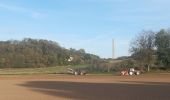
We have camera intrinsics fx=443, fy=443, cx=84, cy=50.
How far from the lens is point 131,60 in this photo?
3647 inches

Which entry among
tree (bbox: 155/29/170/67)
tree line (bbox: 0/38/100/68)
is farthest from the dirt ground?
tree line (bbox: 0/38/100/68)

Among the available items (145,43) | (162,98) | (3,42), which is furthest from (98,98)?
(3,42)

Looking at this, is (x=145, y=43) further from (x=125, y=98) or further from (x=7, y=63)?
(x=125, y=98)

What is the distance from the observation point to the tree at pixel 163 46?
3435 inches

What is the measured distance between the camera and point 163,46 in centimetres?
9094

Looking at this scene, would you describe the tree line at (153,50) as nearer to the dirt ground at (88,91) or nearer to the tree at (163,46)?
the tree at (163,46)

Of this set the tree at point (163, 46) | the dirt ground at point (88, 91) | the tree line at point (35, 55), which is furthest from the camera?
the tree line at point (35, 55)

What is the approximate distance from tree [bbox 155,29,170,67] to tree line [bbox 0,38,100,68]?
2625 centimetres

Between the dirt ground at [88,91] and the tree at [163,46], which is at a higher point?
the tree at [163,46]

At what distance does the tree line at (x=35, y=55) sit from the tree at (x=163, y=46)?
2625 centimetres

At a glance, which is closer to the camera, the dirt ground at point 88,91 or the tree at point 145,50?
the dirt ground at point 88,91

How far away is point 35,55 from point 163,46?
5197cm

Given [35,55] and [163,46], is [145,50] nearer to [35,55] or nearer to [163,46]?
[163,46]


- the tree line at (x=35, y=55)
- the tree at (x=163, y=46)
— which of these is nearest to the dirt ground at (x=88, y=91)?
the tree at (x=163, y=46)
